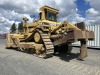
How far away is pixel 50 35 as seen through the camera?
35.8 ft

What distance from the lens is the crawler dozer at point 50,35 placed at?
9.59m

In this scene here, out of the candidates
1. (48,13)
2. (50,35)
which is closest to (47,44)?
(50,35)

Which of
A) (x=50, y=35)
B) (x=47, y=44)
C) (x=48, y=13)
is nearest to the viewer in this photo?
(x=47, y=44)

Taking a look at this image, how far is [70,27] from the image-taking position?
962 cm

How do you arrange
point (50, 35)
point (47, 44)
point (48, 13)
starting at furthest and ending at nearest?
point (48, 13) < point (50, 35) < point (47, 44)

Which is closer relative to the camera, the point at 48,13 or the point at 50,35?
the point at 50,35

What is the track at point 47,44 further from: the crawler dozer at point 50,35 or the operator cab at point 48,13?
the operator cab at point 48,13

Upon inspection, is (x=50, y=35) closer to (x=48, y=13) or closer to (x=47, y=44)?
(x=47, y=44)

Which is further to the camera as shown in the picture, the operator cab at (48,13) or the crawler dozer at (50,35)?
the operator cab at (48,13)

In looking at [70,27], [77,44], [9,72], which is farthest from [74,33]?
[77,44]

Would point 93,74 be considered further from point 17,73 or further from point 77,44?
point 77,44

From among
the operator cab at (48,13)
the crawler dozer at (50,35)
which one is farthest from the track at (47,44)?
the operator cab at (48,13)

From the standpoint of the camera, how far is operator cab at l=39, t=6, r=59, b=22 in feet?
38.2

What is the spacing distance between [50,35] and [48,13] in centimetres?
182
